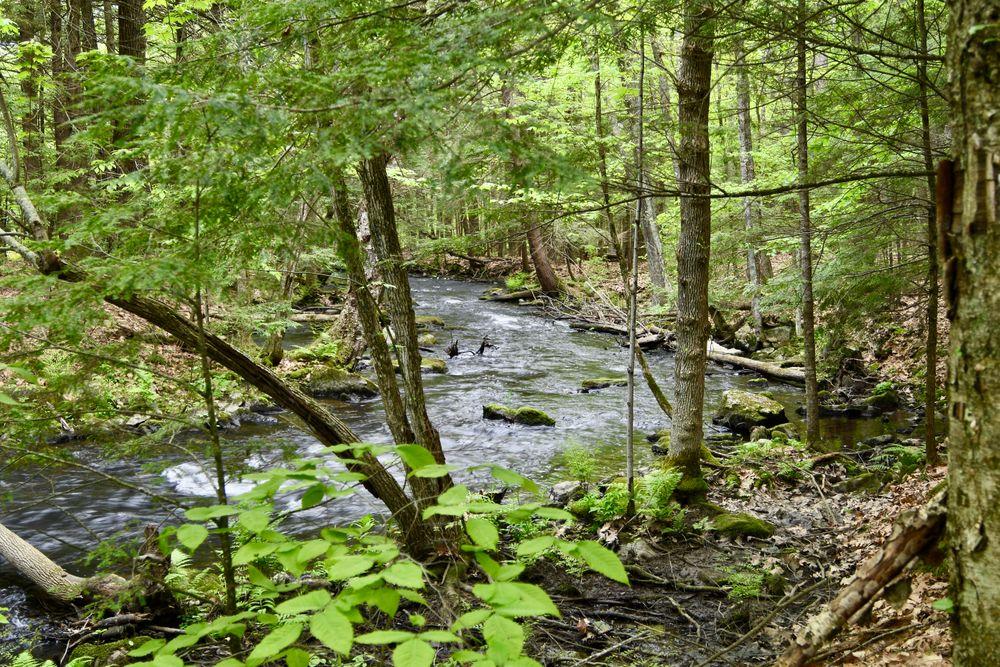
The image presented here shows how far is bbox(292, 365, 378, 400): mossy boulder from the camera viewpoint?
13.2m

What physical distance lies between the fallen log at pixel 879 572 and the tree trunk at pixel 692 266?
3651 mm

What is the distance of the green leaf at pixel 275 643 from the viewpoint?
5.65ft

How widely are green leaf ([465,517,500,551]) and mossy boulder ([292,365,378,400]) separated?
37.6ft

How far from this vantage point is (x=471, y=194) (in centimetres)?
308

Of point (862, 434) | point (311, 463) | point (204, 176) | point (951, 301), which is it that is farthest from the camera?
point (862, 434)

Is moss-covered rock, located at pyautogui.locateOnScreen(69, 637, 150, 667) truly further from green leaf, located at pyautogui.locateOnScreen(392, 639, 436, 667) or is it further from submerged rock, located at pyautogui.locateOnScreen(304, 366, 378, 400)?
submerged rock, located at pyautogui.locateOnScreen(304, 366, 378, 400)

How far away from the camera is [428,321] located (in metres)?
20.1

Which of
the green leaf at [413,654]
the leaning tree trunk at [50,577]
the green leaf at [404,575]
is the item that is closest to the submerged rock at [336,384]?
the leaning tree trunk at [50,577]

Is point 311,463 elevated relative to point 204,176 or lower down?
lower down

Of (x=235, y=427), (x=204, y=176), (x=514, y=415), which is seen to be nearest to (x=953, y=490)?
(x=204, y=176)

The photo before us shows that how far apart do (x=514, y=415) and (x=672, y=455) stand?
493 cm

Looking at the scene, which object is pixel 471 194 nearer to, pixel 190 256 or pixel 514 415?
pixel 190 256

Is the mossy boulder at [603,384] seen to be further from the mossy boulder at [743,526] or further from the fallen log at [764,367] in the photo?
the mossy boulder at [743,526]

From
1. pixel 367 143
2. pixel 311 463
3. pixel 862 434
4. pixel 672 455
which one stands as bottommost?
pixel 862 434
